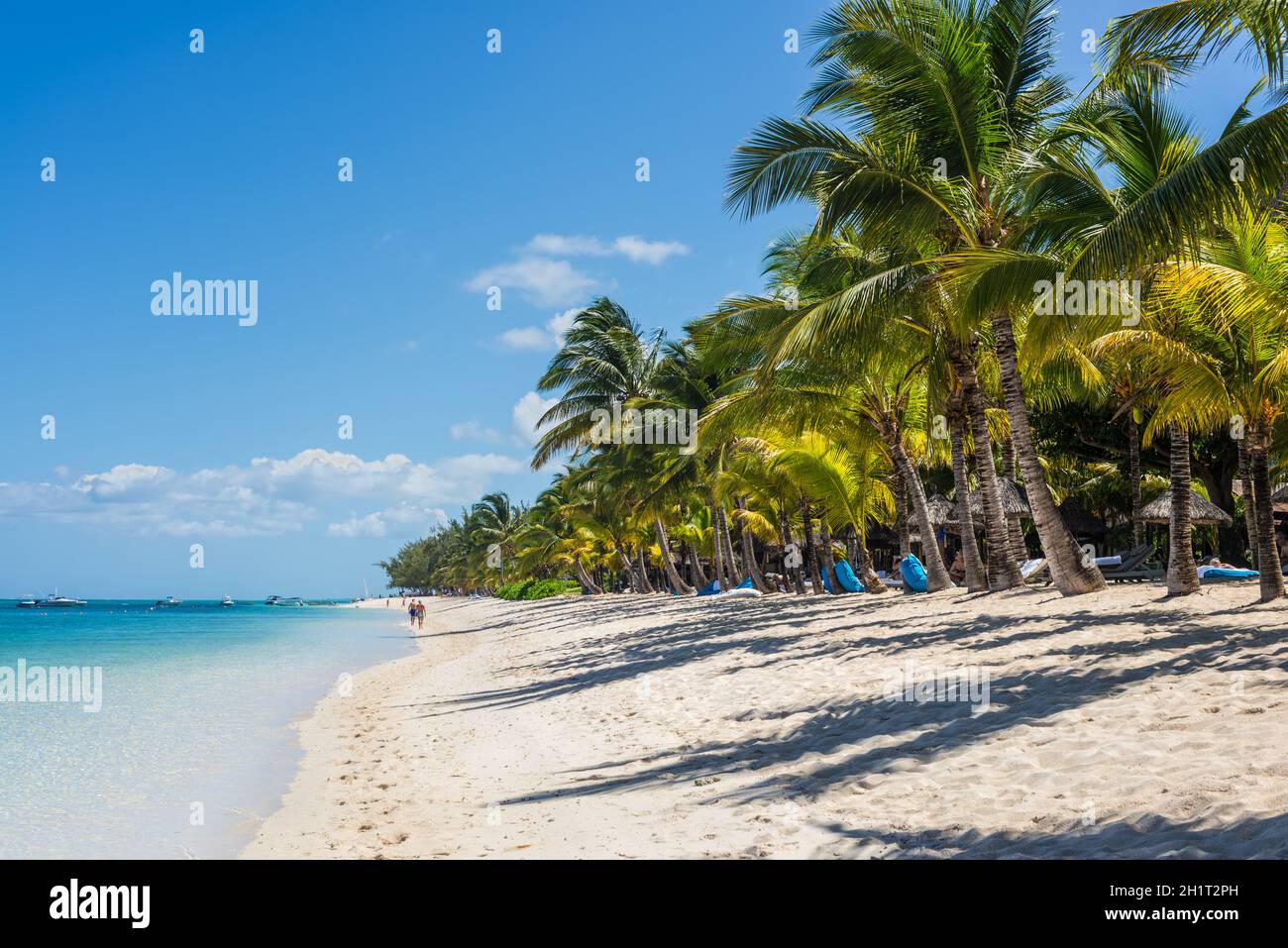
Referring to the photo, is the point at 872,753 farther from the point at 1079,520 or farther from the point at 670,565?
the point at 670,565

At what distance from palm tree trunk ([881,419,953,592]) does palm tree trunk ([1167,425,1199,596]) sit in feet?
18.3

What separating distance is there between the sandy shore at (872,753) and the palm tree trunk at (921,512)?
15.3 ft

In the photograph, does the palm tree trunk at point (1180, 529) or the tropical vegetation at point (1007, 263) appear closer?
the tropical vegetation at point (1007, 263)

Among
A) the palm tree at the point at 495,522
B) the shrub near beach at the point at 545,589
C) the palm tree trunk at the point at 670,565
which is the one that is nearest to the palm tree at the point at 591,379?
the palm tree trunk at the point at 670,565

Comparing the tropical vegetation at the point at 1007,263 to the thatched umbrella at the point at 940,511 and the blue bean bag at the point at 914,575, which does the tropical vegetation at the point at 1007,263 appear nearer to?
the blue bean bag at the point at 914,575

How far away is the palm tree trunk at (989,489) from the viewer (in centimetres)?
1375

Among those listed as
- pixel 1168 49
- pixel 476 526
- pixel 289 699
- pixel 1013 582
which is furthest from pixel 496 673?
pixel 476 526

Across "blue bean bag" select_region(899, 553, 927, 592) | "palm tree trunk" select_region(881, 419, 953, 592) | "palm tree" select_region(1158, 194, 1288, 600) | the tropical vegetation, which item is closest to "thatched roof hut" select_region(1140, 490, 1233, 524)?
the tropical vegetation

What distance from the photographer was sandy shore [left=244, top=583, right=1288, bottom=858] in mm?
4426

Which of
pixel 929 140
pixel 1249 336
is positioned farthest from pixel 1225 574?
pixel 929 140

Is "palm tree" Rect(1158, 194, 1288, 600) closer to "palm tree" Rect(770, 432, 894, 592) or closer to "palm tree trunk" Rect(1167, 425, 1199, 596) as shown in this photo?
"palm tree trunk" Rect(1167, 425, 1199, 596)

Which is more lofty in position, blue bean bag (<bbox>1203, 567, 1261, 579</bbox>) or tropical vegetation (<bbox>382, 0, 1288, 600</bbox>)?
tropical vegetation (<bbox>382, 0, 1288, 600</bbox>)
